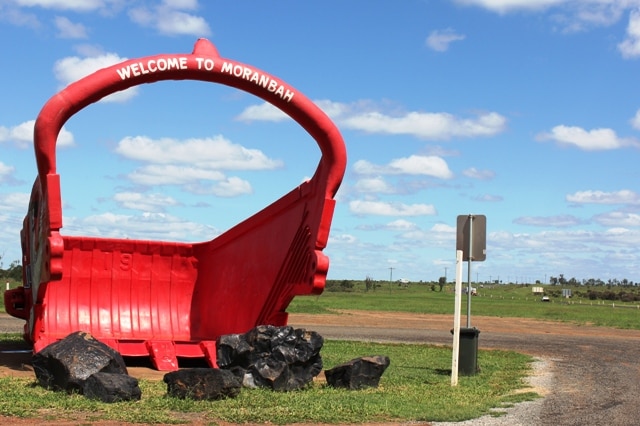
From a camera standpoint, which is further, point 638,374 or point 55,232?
point 638,374

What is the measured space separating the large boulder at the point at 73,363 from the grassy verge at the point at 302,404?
186 millimetres

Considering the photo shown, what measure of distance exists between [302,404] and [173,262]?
6.79m

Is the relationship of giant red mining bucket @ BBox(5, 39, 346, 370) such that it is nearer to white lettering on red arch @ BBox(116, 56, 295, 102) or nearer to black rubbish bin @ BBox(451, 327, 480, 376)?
white lettering on red arch @ BBox(116, 56, 295, 102)

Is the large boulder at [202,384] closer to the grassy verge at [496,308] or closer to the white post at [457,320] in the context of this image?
the white post at [457,320]

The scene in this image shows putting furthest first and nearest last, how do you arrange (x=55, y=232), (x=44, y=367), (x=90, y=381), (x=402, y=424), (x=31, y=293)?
(x=31, y=293) → (x=55, y=232) → (x=44, y=367) → (x=90, y=381) → (x=402, y=424)

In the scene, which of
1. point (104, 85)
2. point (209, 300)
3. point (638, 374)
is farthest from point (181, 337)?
point (638, 374)

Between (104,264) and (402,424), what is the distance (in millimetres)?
8196

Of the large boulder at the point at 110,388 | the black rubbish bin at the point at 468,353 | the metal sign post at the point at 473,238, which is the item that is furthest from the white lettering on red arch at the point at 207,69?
the black rubbish bin at the point at 468,353

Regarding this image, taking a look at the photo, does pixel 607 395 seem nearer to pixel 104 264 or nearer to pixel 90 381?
pixel 90 381

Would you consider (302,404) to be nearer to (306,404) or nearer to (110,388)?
(306,404)

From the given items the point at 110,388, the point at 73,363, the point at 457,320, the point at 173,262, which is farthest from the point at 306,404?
the point at 173,262

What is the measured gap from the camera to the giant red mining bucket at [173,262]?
1102 centimetres

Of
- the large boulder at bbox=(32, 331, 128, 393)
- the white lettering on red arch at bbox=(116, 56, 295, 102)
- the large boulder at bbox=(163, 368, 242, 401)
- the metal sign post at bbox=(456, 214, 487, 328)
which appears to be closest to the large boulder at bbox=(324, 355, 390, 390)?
the large boulder at bbox=(163, 368, 242, 401)

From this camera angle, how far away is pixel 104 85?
1093cm
